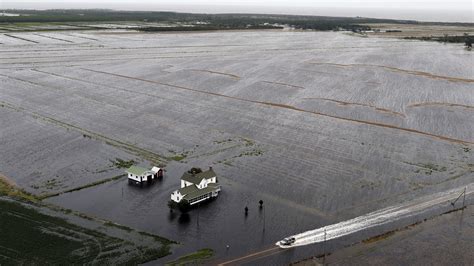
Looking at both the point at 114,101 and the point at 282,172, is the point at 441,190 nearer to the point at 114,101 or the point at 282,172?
the point at 282,172

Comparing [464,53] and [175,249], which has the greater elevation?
[464,53]

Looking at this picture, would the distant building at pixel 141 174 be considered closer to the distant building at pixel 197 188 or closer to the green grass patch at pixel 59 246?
the distant building at pixel 197 188

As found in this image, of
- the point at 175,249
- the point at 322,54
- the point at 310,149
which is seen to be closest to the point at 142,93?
the point at 310,149

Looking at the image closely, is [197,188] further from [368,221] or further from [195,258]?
[368,221]

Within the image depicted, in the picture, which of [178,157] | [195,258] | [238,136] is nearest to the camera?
[195,258]

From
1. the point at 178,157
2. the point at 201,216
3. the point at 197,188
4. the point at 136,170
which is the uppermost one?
the point at 136,170

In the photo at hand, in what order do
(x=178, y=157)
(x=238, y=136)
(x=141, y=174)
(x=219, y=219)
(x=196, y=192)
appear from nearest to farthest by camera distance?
1. (x=219, y=219)
2. (x=196, y=192)
3. (x=141, y=174)
4. (x=178, y=157)
5. (x=238, y=136)

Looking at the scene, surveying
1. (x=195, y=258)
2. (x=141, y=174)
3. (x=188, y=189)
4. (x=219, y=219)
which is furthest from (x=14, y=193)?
(x=195, y=258)

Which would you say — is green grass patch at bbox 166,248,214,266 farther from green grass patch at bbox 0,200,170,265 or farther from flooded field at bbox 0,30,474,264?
green grass patch at bbox 0,200,170,265
